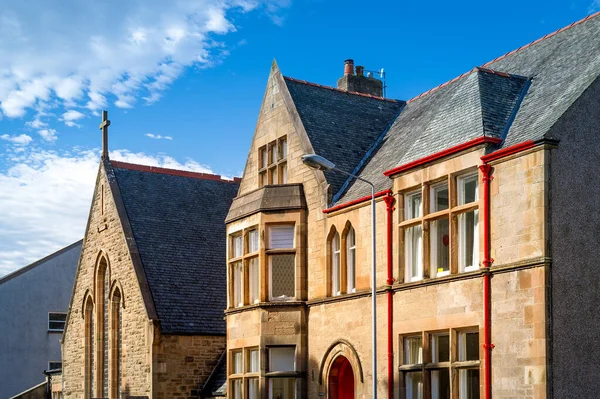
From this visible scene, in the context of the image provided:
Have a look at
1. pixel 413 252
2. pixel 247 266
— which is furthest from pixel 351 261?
pixel 247 266

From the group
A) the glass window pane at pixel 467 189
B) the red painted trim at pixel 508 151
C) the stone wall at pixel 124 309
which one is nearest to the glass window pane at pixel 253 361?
the stone wall at pixel 124 309

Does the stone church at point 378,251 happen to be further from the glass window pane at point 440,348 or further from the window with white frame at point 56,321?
the window with white frame at point 56,321

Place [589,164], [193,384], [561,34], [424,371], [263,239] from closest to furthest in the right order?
[589,164] → [424,371] → [561,34] → [263,239] → [193,384]

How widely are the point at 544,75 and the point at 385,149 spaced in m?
5.55

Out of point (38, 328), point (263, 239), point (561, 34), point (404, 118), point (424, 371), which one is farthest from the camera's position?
point (38, 328)

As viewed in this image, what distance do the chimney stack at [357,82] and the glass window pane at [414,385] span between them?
13854 mm

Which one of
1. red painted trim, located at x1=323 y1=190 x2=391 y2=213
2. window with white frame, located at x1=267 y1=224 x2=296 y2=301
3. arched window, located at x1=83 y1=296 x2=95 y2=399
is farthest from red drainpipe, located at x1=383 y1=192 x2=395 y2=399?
arched window, located at x1=83 y1=296 x2=95 y2=399

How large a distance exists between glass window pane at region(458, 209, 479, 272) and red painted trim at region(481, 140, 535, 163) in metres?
1.25

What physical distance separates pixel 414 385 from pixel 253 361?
676 cm

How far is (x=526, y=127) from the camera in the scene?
2050cm

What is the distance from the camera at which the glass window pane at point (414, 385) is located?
2203cm

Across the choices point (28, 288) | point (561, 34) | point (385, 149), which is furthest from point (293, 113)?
point (28, 288)

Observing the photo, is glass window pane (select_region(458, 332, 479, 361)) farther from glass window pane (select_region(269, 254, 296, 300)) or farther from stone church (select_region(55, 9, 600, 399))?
glass window pane (select_region(269, 254, 296, 300))

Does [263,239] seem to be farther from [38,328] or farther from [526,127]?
[38,328]
